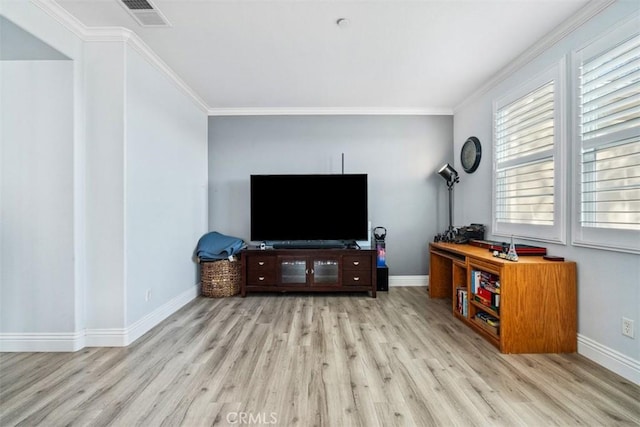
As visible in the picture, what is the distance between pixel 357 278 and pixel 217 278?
5.74 feet

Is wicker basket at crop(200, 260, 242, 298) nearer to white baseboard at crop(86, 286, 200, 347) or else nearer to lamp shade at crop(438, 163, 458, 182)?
white baseboard at crop(86, 286, 200, 347)

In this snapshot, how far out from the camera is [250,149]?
12.7 feet

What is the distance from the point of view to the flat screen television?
3.52m

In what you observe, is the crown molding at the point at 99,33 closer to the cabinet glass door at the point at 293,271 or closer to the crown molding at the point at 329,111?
the crown molding at the point at 329,111

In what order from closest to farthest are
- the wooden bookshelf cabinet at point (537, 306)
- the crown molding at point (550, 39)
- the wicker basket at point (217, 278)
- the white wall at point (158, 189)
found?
the crown molding at point (550, 39)
the wooden bookshelf cabinet at point (537, 306)
the white wall at point (158, 189)
the wicker basket at point (217, 278)

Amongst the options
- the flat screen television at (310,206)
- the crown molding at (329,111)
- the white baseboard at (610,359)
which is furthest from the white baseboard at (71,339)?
the white baseboard at (610,359)

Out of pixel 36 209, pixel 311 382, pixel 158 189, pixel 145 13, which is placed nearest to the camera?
pixel 311 382

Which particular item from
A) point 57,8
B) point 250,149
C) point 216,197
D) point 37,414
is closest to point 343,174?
point 250,149

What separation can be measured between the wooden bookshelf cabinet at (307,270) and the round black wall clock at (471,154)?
1611 millimetres

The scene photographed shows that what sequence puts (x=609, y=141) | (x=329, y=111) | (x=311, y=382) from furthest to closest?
(x=329, y=111) → (x=609, y=141) → (x=311, y=382)

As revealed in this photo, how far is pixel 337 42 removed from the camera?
7.45ft

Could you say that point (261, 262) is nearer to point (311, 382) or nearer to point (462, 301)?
point (311, 382)

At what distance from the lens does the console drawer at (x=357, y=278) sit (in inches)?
133

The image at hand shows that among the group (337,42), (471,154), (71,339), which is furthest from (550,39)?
(71,339)
